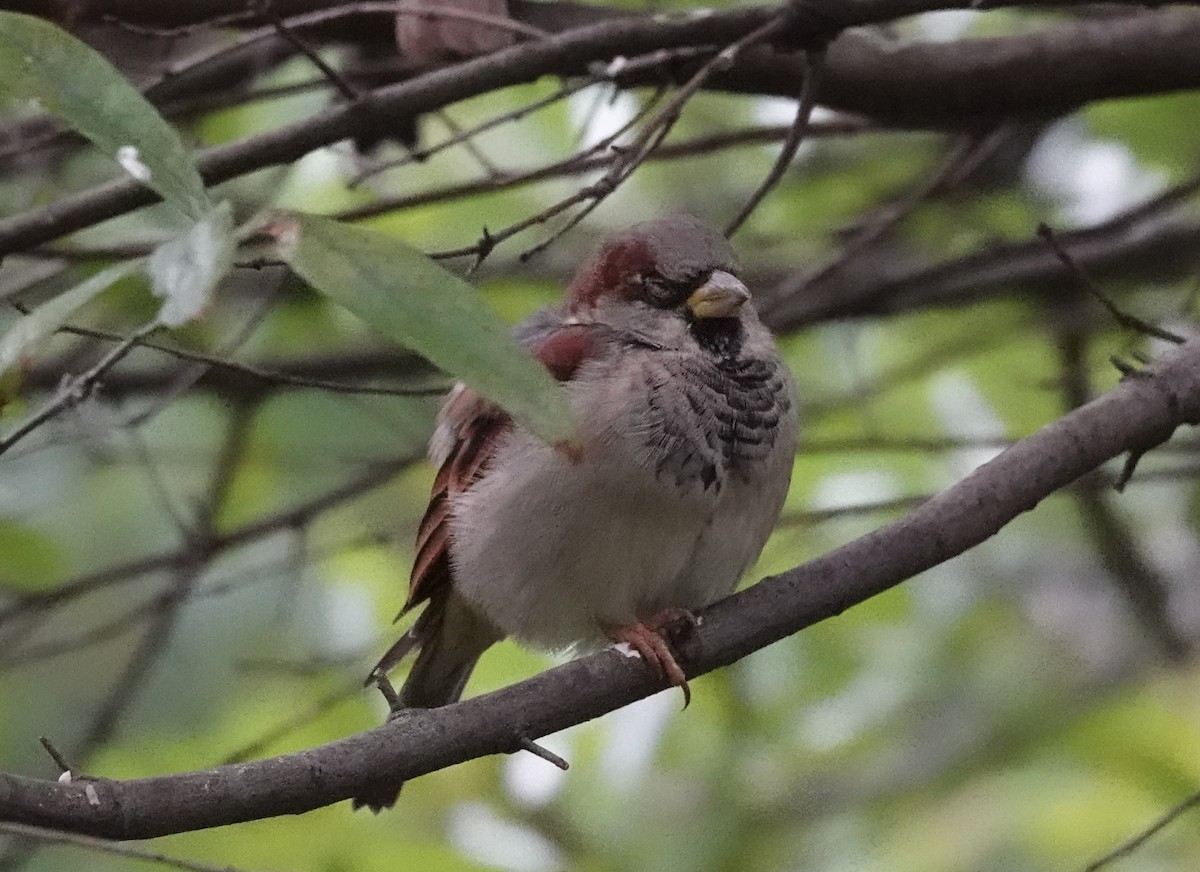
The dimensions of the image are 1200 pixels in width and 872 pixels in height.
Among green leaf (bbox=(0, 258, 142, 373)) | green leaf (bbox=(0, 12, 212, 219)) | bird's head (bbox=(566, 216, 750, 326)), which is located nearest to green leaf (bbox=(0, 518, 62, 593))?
bird's head (bbox=(566, 216, 750, 326))

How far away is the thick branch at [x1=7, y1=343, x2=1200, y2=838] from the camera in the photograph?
1682mm

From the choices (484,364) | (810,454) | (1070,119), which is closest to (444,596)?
(810,454)

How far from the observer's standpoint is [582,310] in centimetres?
274

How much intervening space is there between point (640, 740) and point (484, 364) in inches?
88.7

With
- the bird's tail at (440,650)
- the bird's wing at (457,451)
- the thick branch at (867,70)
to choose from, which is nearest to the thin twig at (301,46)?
the thick branch at (867,70)

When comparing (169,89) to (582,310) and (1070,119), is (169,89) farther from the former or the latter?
(1070,119)

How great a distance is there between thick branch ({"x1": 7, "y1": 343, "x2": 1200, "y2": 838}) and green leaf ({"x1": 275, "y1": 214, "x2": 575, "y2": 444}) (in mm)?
719

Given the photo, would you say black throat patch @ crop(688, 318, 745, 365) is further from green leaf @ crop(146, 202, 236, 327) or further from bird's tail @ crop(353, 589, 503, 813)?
green leaf @ crop(146, 202, 236, 327)

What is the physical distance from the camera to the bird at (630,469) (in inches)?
95.7

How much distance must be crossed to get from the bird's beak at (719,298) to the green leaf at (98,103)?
1.36m

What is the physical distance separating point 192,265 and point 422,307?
0.55 feet

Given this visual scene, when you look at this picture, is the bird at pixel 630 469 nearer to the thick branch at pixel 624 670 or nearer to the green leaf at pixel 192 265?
the thick branch at pixel 624 670

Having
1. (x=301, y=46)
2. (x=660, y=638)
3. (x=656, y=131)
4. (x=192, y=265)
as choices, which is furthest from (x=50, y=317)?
(x=656, y=131)

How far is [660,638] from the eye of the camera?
7.87 feet
